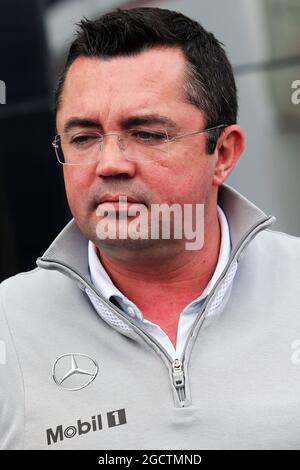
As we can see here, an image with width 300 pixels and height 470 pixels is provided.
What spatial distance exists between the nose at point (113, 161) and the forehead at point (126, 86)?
0.05 metres

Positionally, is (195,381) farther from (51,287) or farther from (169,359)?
(51,287)

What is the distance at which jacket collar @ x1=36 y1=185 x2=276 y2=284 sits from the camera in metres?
1.88

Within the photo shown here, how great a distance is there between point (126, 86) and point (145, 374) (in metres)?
0.56

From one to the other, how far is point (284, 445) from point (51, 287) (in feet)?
1.89

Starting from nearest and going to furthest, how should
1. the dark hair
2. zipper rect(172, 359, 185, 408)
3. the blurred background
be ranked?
zipper rect(172, 359, 185, 408) < the dark hair < the blurred background

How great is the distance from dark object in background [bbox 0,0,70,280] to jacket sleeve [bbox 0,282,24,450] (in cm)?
192

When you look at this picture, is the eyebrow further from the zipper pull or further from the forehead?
the zipper pull

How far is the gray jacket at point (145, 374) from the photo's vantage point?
172 centimetres

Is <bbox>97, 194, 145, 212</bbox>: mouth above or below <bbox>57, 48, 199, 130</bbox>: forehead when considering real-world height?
below

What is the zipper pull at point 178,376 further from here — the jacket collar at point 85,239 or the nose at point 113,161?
the nose at point 113,161

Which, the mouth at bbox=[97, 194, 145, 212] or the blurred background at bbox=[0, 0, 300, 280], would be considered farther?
the blurred background at bbox=[0, 0, 300, 280]

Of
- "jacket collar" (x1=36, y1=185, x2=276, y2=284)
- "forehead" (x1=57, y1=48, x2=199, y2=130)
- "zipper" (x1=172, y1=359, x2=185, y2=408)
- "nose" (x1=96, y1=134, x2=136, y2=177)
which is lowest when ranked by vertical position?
"zipper" (x1=172, y1=359, x2=185, y2=408)

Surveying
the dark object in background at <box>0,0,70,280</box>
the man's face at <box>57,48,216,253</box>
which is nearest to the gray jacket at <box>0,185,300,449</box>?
the man's face at <box>57,48,216,253</box>

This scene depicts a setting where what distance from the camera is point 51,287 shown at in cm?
191
